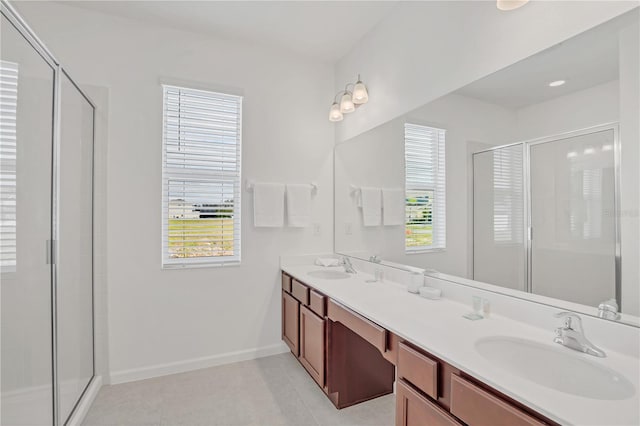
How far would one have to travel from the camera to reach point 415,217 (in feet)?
6.92

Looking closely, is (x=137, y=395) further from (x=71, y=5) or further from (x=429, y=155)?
(x=71, y=5)

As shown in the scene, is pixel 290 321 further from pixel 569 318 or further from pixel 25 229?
pixel 569 318

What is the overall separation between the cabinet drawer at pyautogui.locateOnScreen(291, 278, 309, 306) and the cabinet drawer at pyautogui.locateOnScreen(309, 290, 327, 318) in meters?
0.06

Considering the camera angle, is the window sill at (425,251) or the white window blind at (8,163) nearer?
the white window blind at (8,163)

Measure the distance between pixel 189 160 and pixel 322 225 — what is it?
4.43 feet

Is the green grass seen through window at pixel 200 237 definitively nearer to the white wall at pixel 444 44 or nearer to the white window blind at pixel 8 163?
the white window blind at pixel 8 163

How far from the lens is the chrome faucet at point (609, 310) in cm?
114

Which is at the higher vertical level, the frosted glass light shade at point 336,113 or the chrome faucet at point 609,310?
the frosted glass light shade at point 336,113

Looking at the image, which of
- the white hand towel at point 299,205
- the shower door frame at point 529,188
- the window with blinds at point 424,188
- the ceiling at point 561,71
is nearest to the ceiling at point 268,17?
the window with blinds at point 424,188

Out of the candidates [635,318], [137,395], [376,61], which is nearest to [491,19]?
[376,61]

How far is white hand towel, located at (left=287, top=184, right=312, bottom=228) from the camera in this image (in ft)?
9.48

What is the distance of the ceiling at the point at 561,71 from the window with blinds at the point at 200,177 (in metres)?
2.03

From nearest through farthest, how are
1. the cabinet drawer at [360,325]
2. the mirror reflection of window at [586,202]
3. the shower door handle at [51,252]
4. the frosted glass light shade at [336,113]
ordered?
the mirror reflection of window at [586,202] < the cabinet drawer at [360,325] < the shower door handle at [51,252] < the frosted glass light shade at [336,113]

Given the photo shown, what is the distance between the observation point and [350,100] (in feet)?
8.77
